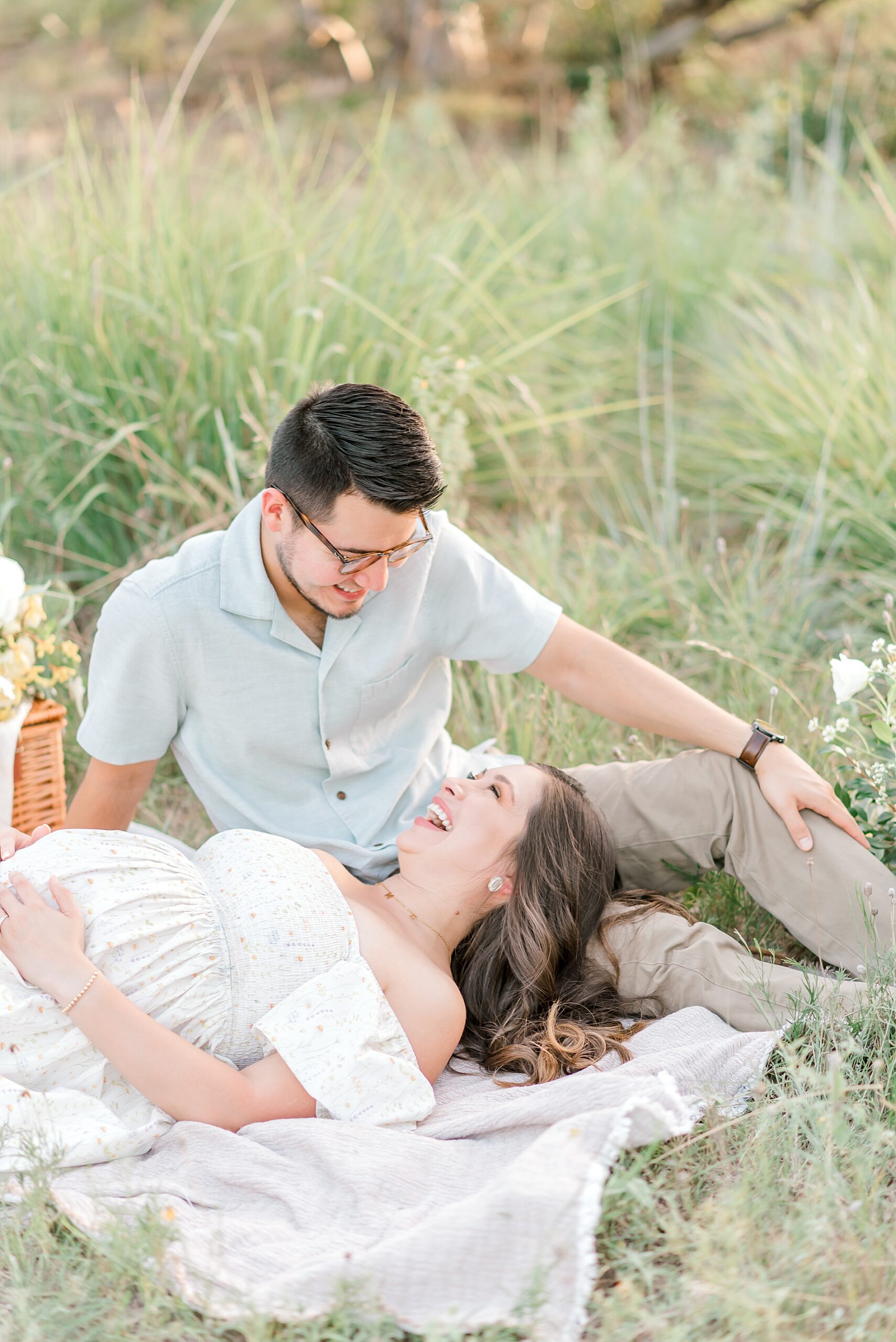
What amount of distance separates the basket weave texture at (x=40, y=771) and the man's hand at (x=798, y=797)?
1.82 m

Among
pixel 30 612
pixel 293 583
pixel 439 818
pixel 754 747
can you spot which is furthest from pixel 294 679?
pixel 754 747

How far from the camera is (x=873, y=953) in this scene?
100 inches

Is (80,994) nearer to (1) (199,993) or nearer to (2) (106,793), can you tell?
(1) (199,993)

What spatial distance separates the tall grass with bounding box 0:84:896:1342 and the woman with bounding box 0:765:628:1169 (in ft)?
1.81

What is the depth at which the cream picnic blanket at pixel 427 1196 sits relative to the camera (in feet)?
5.96

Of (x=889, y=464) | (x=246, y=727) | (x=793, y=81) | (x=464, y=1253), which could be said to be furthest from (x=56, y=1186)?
(x=793, y=81)

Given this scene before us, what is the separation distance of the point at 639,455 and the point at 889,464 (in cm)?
131

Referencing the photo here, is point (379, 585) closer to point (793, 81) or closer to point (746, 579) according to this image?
point (746, 579)

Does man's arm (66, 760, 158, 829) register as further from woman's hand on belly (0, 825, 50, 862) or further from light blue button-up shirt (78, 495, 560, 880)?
woman's hand on belly (0, 825, 50, 862)

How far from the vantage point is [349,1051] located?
222 centimetres

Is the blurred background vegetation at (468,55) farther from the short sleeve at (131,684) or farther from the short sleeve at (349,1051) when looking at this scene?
the short sleeve at (349,1051)

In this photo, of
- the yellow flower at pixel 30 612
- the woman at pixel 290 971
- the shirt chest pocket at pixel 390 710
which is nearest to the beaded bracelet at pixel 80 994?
the woman at pixel 290 971

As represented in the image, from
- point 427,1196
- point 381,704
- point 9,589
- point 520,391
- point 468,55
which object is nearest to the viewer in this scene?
point 427,1196

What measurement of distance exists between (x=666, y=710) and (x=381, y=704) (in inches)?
27.1
